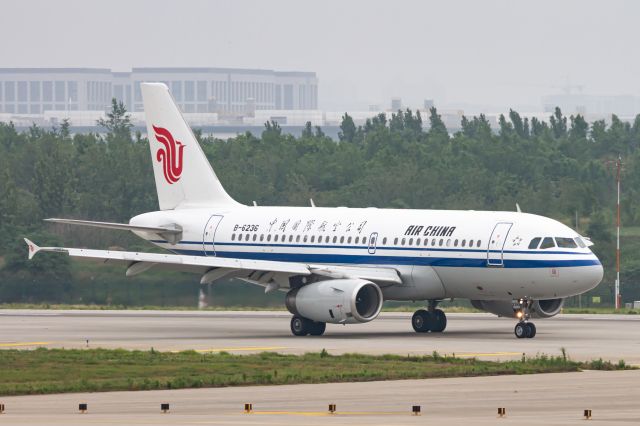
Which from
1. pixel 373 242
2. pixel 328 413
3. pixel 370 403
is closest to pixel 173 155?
pixel 373 242

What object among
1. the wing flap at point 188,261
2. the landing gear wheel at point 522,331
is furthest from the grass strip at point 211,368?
the wing flap at point 188,261

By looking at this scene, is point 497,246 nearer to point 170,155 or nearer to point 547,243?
point 547,243

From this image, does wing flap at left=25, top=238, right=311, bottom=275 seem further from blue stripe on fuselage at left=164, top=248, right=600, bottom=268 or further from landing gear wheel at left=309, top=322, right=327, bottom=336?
blue stripe on fuselage at left=164, top=248, right=600, bottom=268

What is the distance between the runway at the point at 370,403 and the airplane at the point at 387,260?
1490 cm

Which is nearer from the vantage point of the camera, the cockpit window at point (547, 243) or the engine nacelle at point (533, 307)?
the cockpit window at point (547, 243)

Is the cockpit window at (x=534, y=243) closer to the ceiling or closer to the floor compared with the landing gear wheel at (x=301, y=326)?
closer to the ceiling

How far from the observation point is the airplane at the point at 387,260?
49938 mm

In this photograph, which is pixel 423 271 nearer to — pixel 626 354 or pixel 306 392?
pixel 626 354

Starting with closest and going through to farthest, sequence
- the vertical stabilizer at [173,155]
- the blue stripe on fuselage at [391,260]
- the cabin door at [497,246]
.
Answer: the blue stripe on fuselage at [391,260] → the cabin door at [497,246] → the vertical stabilizer at [173,155]

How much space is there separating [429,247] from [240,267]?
6.35m

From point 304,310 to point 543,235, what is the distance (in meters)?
8.16

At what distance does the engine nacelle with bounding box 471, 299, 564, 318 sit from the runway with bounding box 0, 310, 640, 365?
695mm

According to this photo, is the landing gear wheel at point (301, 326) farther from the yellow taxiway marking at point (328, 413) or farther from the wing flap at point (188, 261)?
the yellow taxiway marking at point (328, 413)

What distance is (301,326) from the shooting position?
51.7 m
